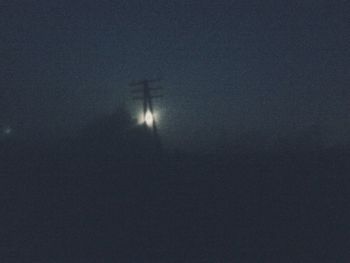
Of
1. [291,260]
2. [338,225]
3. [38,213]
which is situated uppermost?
[38,213]

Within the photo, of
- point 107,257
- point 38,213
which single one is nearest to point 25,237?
point 38,213

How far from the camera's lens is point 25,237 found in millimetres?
9148

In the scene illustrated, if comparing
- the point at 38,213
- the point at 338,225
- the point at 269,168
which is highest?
the point at 269,168

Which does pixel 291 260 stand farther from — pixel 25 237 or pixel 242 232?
pixel 25 237

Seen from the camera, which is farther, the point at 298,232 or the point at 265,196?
the point at 265,196

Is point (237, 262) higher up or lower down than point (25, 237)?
lower down

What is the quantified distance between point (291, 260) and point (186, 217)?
2187 mm

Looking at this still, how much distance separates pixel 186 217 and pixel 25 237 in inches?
121

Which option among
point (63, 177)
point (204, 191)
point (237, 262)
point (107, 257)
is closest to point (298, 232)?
point (237, 262)

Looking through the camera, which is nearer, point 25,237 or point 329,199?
point 25,237

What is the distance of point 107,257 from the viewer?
29.4ft

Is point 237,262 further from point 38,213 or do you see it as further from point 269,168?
point 38,213

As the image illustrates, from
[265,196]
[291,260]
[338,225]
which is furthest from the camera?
[265,196]

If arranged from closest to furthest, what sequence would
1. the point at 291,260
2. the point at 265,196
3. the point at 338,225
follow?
the point at 291,260
the point at 338,225
the point at 265,196
